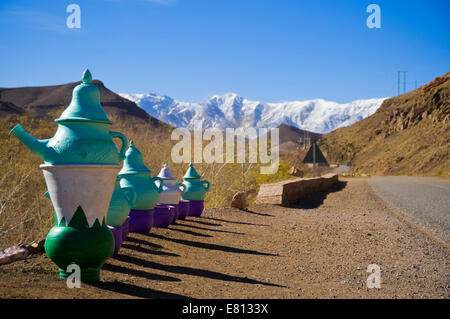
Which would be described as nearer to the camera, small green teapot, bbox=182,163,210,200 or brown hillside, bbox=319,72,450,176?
small green teapot, bbox=182,163,210,200

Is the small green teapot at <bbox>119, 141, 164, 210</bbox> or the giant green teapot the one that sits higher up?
the giant green teapot

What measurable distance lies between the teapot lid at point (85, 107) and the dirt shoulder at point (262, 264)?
145cm

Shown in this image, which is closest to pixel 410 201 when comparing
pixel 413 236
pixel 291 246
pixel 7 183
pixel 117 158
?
pixel 413 236

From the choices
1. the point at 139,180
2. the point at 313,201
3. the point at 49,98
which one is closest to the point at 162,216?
the point at 139,180

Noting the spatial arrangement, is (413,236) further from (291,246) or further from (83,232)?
(83,232)

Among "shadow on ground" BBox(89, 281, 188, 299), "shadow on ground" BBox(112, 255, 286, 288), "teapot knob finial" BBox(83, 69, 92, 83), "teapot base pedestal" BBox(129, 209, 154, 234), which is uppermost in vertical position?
"teapot knob finial" BBox(83, 69, 92, 83)

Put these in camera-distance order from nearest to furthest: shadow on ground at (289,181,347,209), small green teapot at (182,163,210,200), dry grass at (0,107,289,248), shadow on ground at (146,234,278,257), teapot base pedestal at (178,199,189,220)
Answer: shadow on ground at (146,234,278,257)
dry grass at (0,107,289,248)
teapot base pedestal at (178,199,189,220)
small green teapot at (182,163,210,200)
shadow on ground at (289,181,347,209)

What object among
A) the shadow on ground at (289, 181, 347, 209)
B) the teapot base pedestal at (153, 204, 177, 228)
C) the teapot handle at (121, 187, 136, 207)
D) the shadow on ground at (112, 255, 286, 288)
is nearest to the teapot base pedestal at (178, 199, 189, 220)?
the teapot base pedestal at (153, 204, 177, 228)

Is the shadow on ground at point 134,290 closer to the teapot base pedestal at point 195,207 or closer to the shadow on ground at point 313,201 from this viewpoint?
the teapot base pedestal at point 195,207

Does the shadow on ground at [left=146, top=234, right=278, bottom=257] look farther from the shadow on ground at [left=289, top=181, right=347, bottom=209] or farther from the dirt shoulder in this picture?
the shadow on ground at [left=289, top=181, right=347, bottom=209]

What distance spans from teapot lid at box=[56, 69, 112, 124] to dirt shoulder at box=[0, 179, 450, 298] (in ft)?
4.76

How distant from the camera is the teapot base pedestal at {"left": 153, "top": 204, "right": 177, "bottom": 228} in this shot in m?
8.09

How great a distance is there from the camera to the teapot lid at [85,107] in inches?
171

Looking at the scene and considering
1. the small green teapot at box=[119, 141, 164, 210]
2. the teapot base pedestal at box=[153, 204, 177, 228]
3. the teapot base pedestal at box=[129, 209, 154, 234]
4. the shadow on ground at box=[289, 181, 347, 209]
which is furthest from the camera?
the shadow on ground at box=[289, 181, 347, 209]
